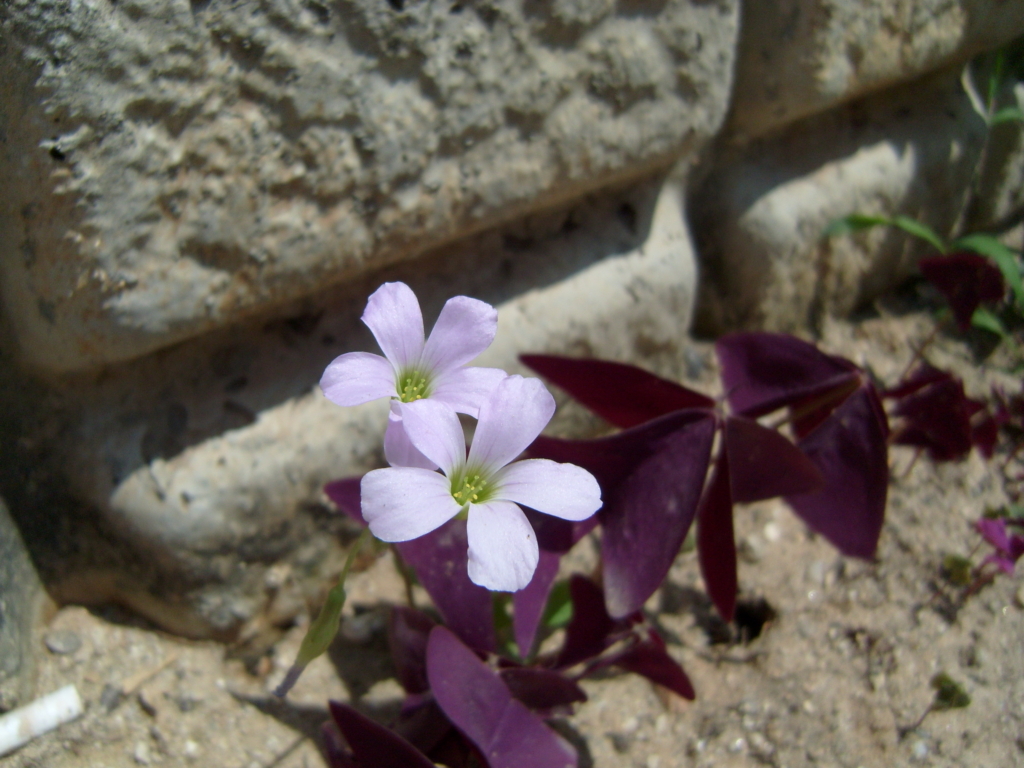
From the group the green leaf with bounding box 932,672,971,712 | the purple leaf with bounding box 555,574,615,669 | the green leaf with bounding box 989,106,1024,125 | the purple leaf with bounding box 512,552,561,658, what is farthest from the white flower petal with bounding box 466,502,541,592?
the green leaf with bounding box 989,106,1024,125

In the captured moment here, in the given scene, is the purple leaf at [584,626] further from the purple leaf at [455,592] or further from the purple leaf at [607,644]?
the purple leaf at [455,592]

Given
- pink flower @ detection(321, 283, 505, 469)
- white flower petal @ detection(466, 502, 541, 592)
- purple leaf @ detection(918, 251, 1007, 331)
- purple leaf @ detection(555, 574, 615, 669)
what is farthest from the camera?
purple leaf @ detection(918, 251, 1007, 331)

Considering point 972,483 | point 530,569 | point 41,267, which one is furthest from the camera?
point 972,483

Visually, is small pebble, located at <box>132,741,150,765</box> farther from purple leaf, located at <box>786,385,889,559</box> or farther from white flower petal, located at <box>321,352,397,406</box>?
purple leaf, located at <box>786,385,889,559</box>

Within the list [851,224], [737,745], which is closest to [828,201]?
[851,224]

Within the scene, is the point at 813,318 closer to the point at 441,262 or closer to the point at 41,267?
the point at 441,262

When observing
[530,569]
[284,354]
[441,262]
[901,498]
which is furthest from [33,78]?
[901,498]
